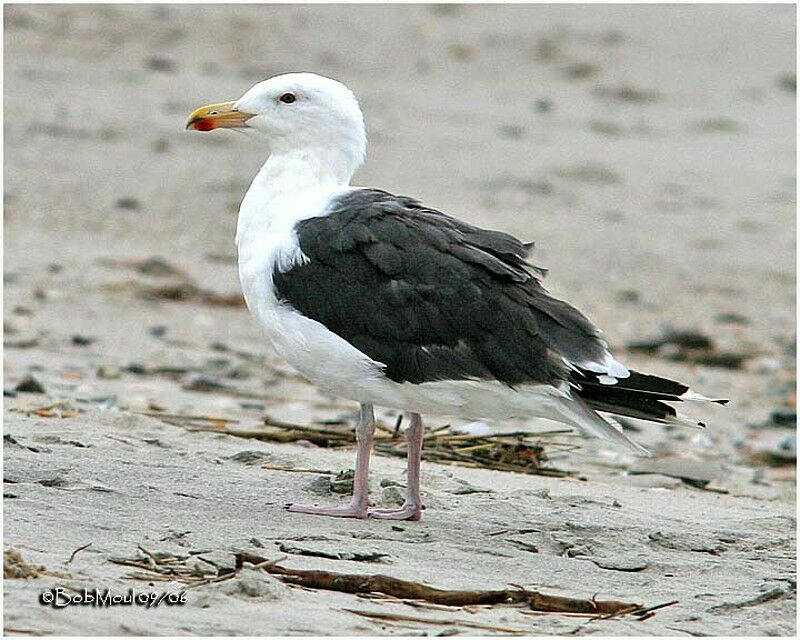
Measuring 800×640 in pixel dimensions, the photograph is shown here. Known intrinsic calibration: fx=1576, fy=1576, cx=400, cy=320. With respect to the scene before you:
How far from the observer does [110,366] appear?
28.9 feet

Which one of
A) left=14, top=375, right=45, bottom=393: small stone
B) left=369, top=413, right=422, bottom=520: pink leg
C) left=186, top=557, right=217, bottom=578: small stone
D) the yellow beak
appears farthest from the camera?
left=14, top=375, right=45, bottom=393: small stone

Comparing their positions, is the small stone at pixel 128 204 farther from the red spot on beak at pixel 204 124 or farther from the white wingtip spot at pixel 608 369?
the white wingtip spot at pixel 608 369

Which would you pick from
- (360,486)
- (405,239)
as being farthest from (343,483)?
(405,239)

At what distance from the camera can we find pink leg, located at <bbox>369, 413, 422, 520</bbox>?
5789 millimetres

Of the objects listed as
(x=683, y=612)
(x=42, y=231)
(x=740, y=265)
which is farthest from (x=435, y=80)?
(x=683, y=612)

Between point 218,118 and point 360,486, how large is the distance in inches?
71.2

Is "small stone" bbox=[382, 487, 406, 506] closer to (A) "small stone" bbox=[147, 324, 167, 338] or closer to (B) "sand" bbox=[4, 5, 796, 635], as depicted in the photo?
(B) "sand" bbox=[4, 5, 796, 635]

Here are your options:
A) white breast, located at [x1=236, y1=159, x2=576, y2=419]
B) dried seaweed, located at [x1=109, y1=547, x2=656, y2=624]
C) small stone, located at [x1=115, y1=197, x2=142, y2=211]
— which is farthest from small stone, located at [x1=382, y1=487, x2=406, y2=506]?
small stone, located at [x1=115, y1=197, x2=142, y2=211]

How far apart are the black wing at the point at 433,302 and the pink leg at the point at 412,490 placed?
49cm

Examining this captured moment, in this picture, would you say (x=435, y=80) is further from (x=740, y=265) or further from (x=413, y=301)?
(x=413, y=301)

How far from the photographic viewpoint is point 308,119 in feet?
21.3

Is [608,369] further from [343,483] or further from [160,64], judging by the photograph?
[160,64]

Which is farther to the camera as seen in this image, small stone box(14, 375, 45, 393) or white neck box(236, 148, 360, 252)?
small stone box(14, 375, 45, 393)

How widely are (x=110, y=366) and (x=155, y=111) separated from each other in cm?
566
